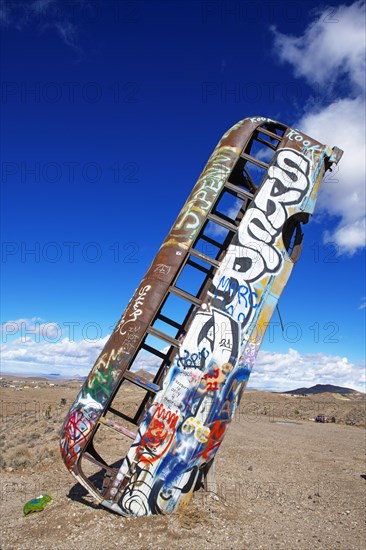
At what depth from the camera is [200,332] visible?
26.9 feet

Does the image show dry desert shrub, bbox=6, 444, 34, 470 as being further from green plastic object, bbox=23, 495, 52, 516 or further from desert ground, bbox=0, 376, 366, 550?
green plastic object, bbox=23, 495, 52, 516

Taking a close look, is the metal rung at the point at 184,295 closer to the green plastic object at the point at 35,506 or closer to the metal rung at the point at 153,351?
the metal rung at the point at 153,351

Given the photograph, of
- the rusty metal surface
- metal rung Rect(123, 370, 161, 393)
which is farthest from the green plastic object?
metal rung Rect(123, 370, 161, 393)

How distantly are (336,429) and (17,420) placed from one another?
20.7 meters

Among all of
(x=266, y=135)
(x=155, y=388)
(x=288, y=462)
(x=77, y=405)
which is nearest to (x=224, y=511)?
(x=155, y=388)

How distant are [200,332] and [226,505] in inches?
167

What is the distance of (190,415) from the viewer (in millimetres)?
7816

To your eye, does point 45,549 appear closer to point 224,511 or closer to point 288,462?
point 224,511

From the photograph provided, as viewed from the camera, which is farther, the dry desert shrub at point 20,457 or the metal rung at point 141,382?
the dry desert shrub at point 20,457

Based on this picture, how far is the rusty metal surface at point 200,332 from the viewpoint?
7.69 metres

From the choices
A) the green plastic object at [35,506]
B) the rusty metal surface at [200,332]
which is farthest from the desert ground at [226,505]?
the rusty metal surface at [200,332]

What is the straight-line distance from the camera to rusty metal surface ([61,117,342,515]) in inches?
303

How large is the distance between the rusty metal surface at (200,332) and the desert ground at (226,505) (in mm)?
718

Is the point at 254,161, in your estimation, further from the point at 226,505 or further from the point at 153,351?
the point at 226,505
